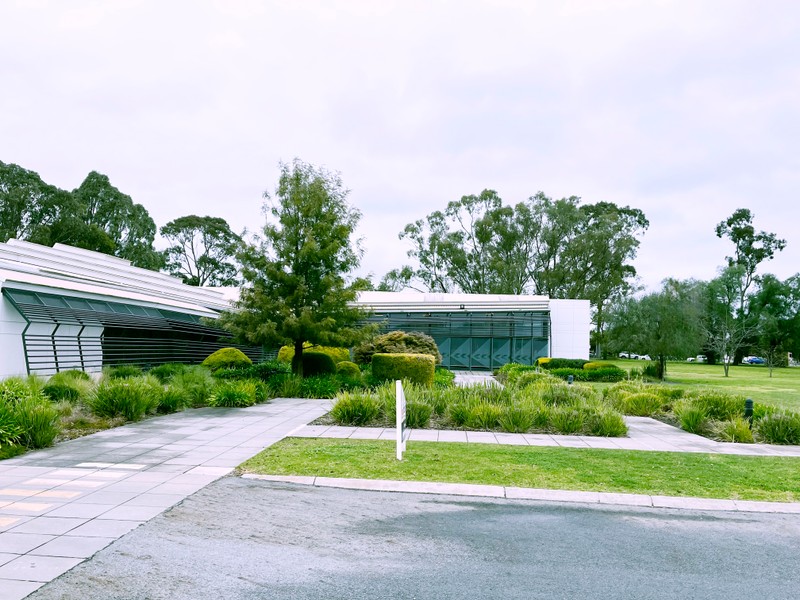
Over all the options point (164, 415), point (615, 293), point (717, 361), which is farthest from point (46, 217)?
point (717, 361)

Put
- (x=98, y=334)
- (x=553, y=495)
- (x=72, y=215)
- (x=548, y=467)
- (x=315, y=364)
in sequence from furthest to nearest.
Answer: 1. (x=72, y=215)
2. (x=315, y=364)
3. (x=98, y=334)
4. (x=548, y=467)
5. (x=553, y=495)

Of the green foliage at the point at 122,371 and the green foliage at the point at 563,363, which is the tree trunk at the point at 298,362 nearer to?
the green foliage at the point at 122,371

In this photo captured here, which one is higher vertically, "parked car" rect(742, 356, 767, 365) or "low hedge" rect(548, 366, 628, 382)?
"low hedge" rect(548, 366, 628, 382)

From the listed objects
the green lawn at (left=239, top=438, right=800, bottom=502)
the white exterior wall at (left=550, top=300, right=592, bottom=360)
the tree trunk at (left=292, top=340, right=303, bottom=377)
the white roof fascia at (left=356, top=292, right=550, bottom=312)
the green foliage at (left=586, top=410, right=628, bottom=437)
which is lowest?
the green lawn at (left=239, top=438, right=800, bottom=502)

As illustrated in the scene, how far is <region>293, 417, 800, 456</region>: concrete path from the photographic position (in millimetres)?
10648

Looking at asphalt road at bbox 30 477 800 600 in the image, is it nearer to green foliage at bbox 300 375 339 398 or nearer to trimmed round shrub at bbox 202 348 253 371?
green foliage at bbox 300 375 339 398

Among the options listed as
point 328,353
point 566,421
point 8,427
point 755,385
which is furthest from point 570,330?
point 8,427

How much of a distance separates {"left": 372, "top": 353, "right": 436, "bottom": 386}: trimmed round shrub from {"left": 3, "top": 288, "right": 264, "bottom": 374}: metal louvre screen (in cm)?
598

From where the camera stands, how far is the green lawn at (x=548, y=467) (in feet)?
25.3

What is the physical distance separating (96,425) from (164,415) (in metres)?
2.19

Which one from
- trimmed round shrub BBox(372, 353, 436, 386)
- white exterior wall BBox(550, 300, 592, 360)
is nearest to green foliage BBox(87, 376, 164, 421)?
trimmed round shrub BBox(372, 353, 436, 386)

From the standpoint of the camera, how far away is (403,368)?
2031 centimetres

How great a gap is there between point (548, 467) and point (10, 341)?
15025 millimetres

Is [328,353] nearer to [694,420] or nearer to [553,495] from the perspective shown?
[694,420]
